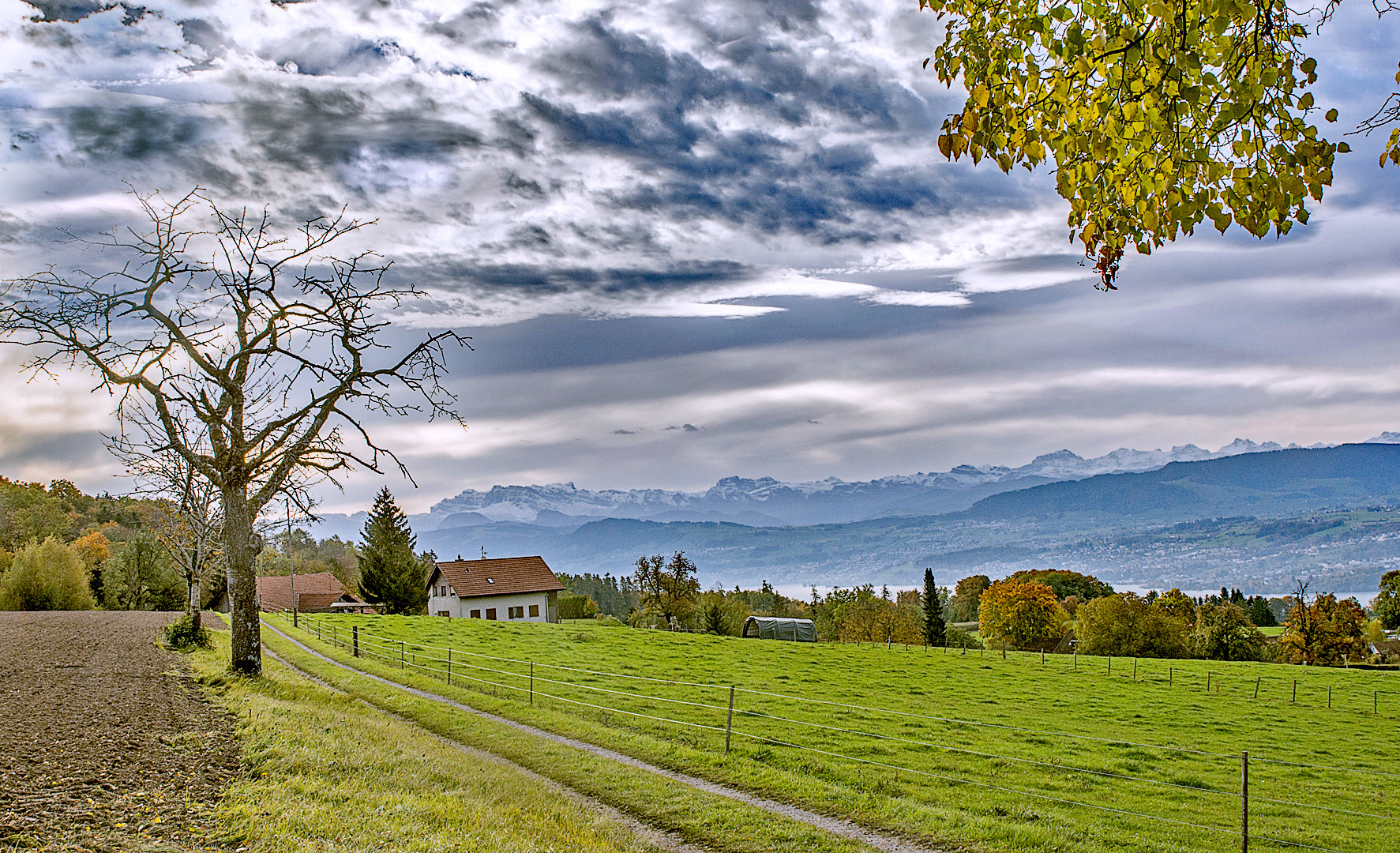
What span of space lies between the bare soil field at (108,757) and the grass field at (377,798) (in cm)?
43

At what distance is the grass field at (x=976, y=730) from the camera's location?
12398 millimetres

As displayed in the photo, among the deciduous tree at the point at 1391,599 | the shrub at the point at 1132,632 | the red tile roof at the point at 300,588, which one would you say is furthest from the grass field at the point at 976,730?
the deciduous tree at the point at 1391,599

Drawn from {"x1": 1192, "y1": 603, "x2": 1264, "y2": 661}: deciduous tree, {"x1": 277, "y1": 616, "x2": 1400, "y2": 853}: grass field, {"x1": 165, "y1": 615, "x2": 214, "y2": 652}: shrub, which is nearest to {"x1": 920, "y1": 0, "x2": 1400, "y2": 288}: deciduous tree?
{"x1": 277, "y1": 616, "x2": 1400, "y2": 853}: grass field

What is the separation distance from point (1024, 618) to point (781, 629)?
75.6 ft

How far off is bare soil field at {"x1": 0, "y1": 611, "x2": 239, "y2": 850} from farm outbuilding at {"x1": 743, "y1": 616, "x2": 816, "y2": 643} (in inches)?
2162

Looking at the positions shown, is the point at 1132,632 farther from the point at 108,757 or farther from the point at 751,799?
the point at 108,757

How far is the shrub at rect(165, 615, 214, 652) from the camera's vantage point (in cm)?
2370

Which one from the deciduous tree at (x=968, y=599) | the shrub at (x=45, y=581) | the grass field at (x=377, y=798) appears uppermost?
the grass field at (x=377, y=798)

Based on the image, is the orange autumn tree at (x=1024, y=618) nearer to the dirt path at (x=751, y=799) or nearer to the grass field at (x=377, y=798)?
the dirt path at (x=751, y=799)

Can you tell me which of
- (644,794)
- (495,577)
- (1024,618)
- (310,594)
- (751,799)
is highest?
(644,794)

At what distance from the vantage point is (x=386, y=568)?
200 feet

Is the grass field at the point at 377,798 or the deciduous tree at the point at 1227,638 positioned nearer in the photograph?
the grass field at the point at 377,798

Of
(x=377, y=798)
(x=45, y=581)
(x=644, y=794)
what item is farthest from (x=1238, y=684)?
(x=45, y=581)

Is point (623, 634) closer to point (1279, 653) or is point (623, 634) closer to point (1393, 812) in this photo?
point (1393, 812)
